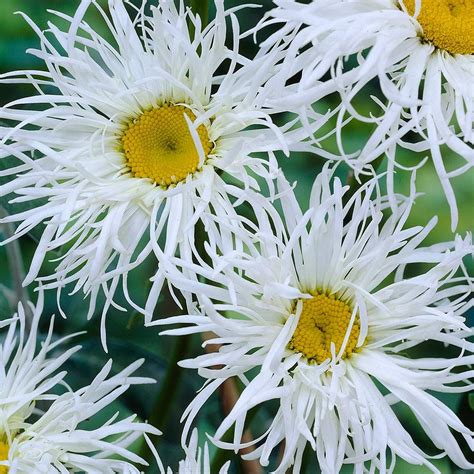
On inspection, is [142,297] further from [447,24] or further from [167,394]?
[447,24]

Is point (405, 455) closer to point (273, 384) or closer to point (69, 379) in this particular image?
point (273, 384)

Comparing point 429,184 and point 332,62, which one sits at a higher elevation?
point 332,62

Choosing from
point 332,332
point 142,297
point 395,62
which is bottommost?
point 142,297

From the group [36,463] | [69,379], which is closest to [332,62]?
[36,463]

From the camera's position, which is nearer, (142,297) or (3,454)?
(3,454)

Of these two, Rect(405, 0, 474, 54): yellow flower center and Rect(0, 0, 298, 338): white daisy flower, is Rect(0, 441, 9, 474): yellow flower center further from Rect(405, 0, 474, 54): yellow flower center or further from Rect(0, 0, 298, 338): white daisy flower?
Rect(405, 0, 474, 54): yellow flower center

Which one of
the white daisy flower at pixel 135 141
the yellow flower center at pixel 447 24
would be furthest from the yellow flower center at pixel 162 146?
the yellow flower center at pixel 447 24

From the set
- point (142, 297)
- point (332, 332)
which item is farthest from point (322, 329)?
point (142, 297)
